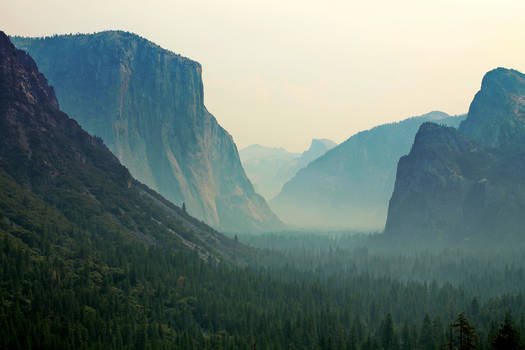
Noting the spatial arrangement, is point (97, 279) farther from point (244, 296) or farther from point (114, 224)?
point (114, 224)

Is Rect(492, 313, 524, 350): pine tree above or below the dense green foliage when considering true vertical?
above

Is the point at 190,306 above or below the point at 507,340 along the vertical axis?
below

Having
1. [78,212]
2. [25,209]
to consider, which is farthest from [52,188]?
[25,209]

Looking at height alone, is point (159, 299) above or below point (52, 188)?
below

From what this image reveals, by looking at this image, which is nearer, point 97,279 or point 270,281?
point 97,279

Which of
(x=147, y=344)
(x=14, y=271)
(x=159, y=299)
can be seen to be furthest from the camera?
(x=159, y=299)

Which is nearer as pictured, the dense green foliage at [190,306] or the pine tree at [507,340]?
the pine tree at [507,340]

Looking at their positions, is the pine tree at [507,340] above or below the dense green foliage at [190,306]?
above

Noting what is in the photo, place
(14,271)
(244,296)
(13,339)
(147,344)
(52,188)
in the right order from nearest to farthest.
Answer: (13,339), (147,344), (14,271), (244,296), (52,188)

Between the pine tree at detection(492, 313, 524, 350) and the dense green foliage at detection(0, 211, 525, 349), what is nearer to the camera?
the pine tree at detection(492, 313, 524, 350)

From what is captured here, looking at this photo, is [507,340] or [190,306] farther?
[190,306]

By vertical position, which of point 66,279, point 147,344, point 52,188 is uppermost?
point 52,188
